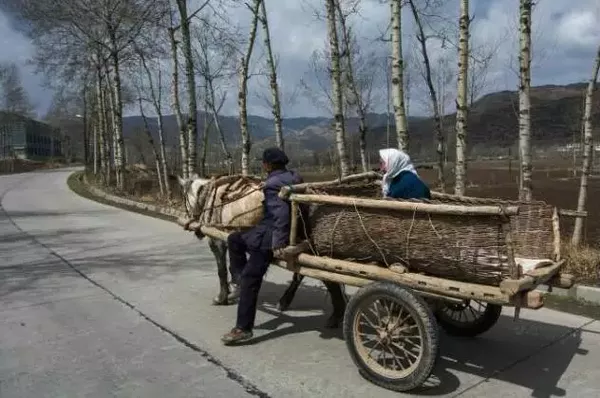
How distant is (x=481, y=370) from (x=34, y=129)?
374 ft

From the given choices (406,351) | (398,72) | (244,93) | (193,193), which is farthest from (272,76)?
(406,351)

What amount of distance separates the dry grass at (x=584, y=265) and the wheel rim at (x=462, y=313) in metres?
1.99

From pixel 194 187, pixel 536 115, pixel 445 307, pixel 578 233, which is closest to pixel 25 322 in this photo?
pixel 194 187

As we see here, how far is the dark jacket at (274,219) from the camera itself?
18.2 ft

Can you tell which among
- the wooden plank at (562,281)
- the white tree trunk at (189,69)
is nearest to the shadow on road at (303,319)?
the wooden plank at (562,281)

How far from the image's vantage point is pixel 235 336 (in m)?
5.64

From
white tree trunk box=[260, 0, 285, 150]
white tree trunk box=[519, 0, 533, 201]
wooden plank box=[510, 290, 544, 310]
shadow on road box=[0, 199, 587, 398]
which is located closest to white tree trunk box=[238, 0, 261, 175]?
white tree trunk box=[260, 0, 285, 150]

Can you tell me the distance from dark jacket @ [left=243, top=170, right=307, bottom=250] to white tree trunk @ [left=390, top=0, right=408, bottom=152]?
506 centimetres

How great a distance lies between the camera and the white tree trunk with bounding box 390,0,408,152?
10.4 metres

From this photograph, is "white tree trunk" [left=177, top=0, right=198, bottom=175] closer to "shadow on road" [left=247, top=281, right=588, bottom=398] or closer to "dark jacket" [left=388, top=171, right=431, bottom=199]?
"shadow on road" [left=247, top=281, right=588, bottom=398]

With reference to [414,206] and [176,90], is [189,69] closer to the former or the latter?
[176,90]

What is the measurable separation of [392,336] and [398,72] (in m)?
6.64

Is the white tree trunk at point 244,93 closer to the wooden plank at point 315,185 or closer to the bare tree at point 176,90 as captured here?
the bare tree at point 176,90

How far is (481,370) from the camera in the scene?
16.4ft
